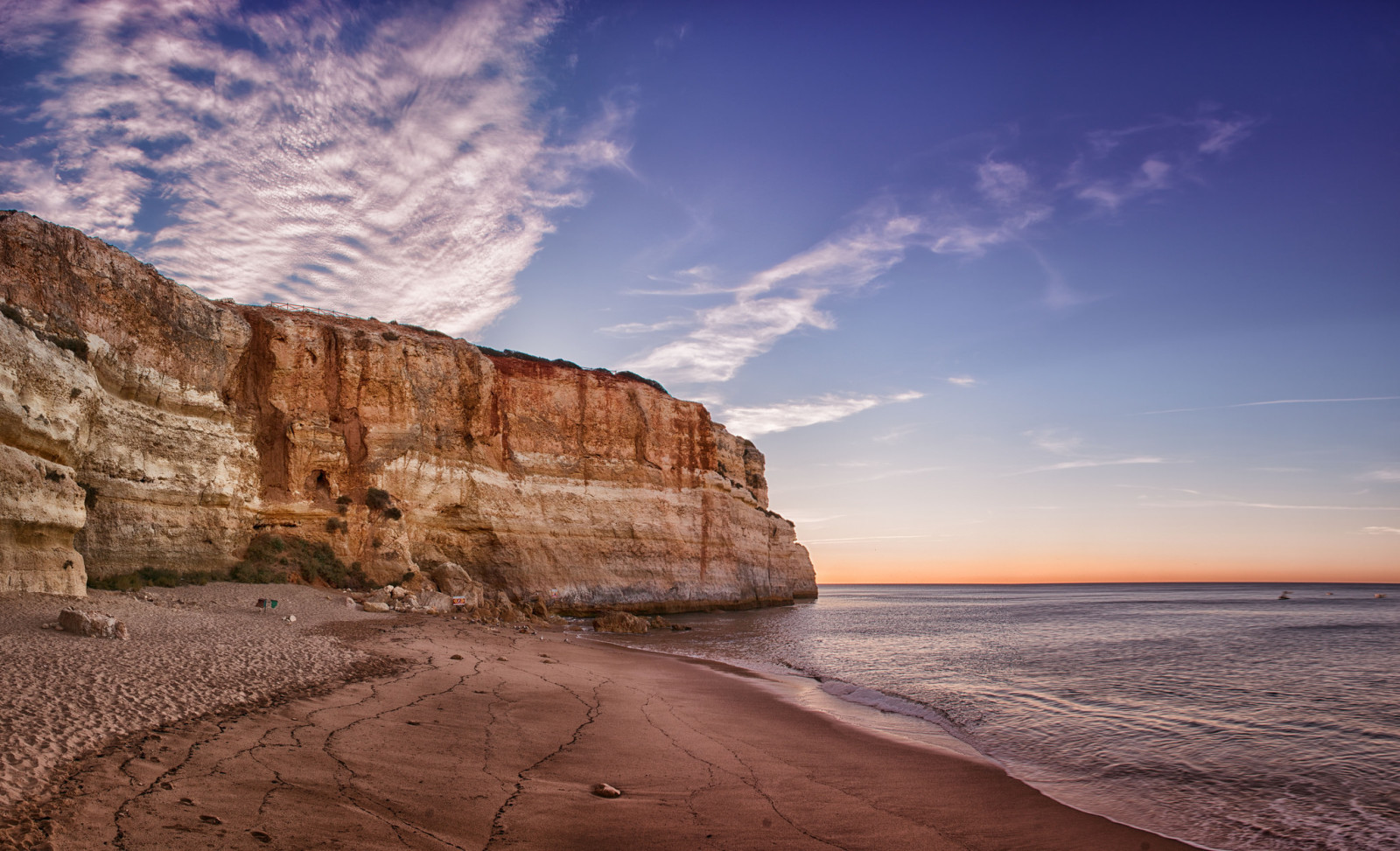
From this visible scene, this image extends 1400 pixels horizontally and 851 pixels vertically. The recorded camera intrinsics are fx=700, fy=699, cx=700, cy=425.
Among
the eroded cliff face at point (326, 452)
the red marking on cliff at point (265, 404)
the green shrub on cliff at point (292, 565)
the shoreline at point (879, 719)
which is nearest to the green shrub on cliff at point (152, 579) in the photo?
the eroded cliff face at point (326, 452)

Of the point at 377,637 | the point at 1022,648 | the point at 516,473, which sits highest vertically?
the point at 516,473

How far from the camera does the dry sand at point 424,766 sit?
4.47 m

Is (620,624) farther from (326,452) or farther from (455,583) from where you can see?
(326,452)

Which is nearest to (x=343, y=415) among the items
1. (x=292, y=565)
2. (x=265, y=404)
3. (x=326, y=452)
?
(x=326, y=452)

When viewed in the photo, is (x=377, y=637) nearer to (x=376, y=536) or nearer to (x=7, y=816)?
(x=7, y=816)

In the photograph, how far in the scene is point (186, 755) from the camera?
5312mm

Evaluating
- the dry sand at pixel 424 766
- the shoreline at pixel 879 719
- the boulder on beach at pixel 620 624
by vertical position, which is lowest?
the boulder on beach at pixel 620 624

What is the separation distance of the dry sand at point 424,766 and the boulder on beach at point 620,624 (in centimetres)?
1436

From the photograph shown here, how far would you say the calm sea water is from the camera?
672 centimetres

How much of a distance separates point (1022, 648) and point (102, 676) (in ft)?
70.4

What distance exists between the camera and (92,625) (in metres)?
9.05

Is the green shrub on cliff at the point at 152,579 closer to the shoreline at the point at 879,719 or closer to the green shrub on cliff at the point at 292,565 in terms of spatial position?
the green shrub on cliff at the point at 292,565

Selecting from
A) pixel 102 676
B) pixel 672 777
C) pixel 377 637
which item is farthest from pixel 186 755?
pixel 377 637

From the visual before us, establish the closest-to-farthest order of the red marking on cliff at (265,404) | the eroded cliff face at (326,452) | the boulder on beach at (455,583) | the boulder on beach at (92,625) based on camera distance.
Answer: the boulder on beach at (92,625) < the eroded cliff face at (326,452) < the red marking on cliff at (265,404) < the boulder on beach at (455,583)
